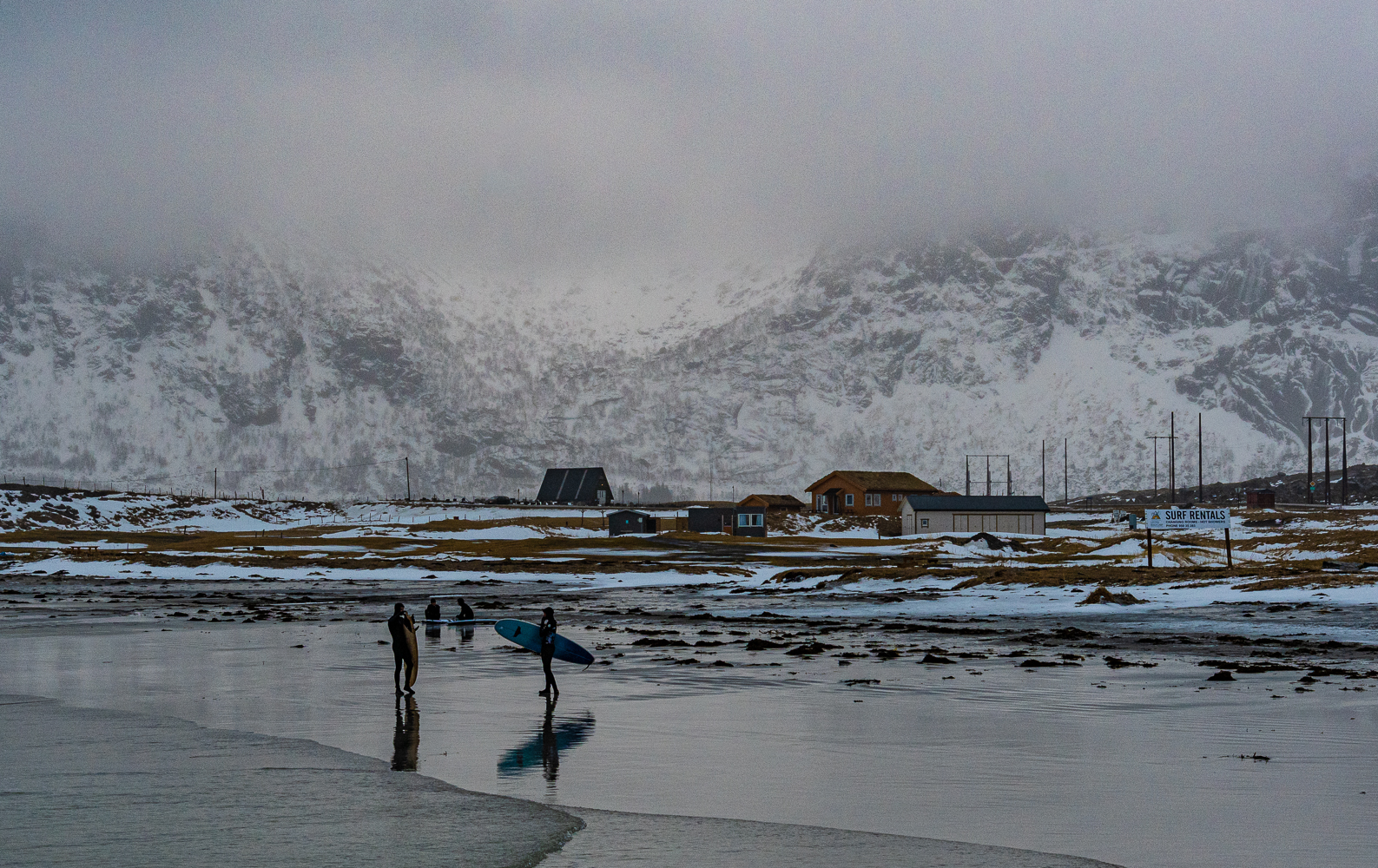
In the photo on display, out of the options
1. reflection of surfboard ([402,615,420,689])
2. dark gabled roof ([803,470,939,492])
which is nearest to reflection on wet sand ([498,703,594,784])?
reflection of surfboard ([402,615,420,689])

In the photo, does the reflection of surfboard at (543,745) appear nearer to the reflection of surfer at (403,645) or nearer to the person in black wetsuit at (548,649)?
the person in black wetsuit at (548,649)

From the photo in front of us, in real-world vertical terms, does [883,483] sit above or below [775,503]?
above

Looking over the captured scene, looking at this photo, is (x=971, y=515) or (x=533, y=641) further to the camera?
(x=971, y=515)

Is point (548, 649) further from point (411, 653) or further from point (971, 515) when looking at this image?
point (971, 515)

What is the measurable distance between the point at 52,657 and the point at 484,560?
196ft

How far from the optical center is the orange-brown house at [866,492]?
16200 centimetres

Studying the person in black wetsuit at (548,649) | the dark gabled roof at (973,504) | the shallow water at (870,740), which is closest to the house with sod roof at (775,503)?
the dark gabled roof at (973,504)

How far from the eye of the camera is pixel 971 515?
131 meters

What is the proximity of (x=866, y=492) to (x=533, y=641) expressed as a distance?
12882 cm

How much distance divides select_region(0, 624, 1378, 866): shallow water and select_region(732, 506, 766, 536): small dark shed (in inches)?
3903

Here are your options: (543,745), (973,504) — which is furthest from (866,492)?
(543,745)

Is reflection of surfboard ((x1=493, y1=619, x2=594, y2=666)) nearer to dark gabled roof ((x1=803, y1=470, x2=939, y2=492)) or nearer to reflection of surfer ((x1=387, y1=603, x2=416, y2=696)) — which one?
reflection of surfer ((x1=387, y1=603, x2=416, y2=696))

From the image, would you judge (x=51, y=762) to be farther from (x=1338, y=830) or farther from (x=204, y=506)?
(x=204, y=506)

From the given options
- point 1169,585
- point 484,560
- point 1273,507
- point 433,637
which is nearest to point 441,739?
point 433,637
